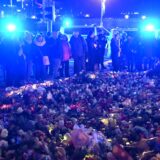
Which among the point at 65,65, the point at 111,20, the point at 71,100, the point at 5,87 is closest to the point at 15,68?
the point at 5,87

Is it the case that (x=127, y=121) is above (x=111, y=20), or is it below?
below

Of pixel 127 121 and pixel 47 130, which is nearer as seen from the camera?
pixel 47 130

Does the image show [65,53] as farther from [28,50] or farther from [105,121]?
[105,121]

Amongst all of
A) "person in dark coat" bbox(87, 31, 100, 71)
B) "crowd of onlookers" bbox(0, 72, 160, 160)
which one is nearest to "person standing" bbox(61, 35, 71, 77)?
"person in dark coat" bbox(87, 31, 100, 71)

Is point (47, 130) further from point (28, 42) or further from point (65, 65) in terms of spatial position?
point (65, 65)

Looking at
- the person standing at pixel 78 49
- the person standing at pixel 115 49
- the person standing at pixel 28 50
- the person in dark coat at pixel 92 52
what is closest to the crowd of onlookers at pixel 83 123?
the person standing at pixel 28 50

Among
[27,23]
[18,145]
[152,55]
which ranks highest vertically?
[27,23]

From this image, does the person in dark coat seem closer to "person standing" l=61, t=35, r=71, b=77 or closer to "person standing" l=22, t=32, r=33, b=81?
"person standing" l=61, t=35, r=71, b=77

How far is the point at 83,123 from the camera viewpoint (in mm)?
8375

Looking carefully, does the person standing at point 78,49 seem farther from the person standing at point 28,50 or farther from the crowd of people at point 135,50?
the person standing at point 28,50

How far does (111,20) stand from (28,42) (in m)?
19.2

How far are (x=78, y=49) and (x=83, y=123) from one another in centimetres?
872

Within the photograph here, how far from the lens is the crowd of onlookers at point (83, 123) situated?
608cm

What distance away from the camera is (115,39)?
18.0 m
